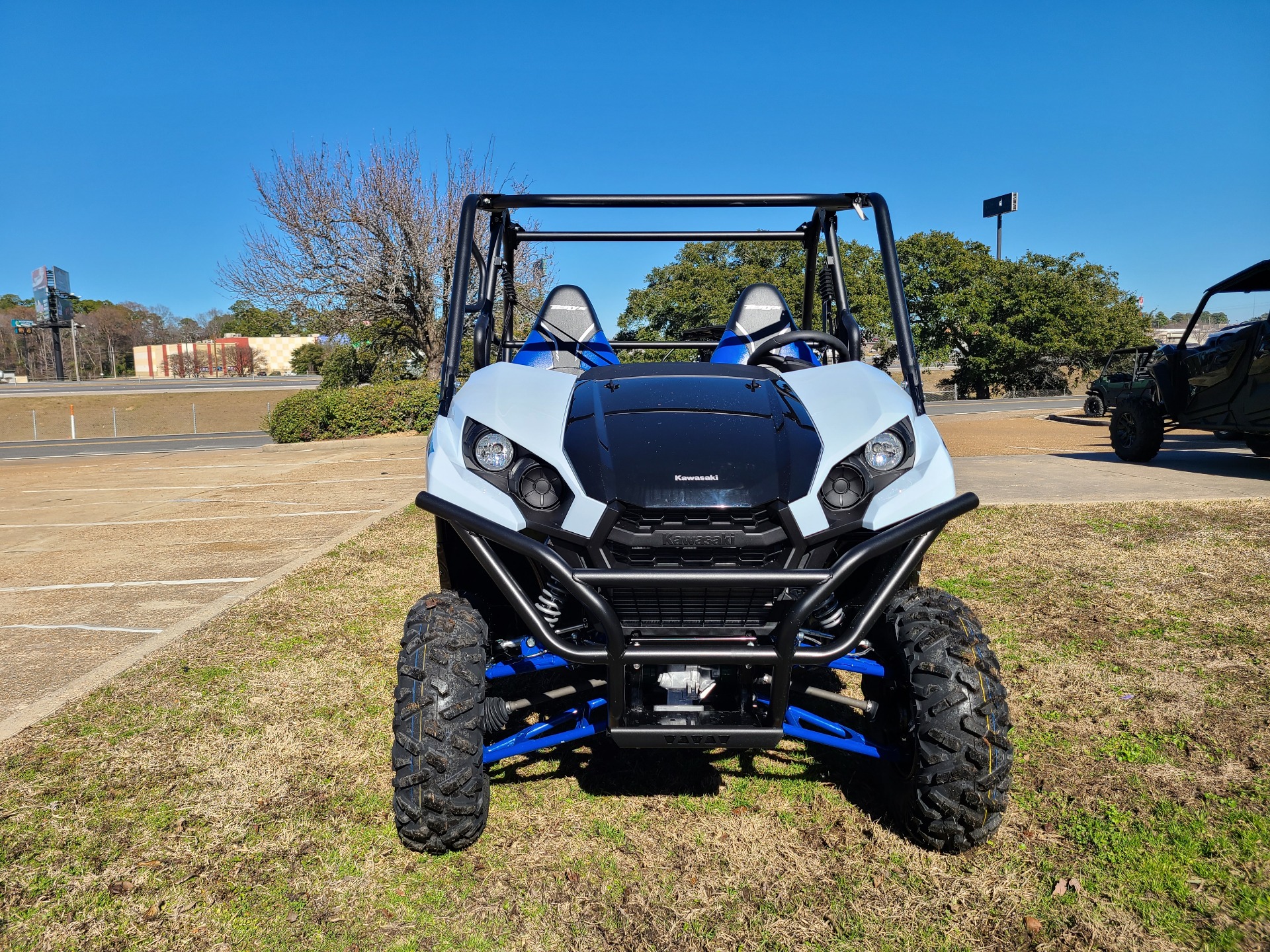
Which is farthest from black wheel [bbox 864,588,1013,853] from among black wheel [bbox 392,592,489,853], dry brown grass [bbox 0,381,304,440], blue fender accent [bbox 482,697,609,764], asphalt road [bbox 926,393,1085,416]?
dry brown grass [bbox 0,381,304,440]

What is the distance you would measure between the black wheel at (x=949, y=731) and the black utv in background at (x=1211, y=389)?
28.0ft

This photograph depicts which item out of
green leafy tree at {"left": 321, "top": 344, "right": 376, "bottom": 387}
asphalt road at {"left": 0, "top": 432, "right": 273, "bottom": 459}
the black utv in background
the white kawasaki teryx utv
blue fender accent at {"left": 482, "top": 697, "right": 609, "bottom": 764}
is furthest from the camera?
green leafy tree at {"left": 321, "top": 344, "right": 376, "bottom": 387}

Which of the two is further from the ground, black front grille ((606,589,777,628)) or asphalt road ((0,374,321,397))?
black front grille ((606,589,777,628))

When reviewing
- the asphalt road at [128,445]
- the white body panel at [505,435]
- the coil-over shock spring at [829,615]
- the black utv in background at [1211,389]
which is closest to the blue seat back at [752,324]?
the white body panel at [505,435]

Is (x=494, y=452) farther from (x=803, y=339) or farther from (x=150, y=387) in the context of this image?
(x=150, y=387)

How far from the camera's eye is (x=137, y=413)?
41.7 m

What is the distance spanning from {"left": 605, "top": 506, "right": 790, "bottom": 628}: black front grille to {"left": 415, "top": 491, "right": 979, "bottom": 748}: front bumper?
0.05 metres

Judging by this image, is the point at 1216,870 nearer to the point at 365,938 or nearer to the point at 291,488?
the point at 365,938

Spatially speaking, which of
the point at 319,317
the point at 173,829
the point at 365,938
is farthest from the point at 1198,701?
the point at 319,317

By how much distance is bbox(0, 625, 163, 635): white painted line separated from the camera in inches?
190

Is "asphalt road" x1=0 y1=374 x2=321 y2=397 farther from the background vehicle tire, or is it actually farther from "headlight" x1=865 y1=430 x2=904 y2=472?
"headlight" x1=865 y1=430 x2=904 y2=472

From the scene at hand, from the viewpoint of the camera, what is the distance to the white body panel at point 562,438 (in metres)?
2.50

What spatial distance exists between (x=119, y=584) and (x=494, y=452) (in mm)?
4512

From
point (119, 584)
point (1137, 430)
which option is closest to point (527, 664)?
point (119, 584)
